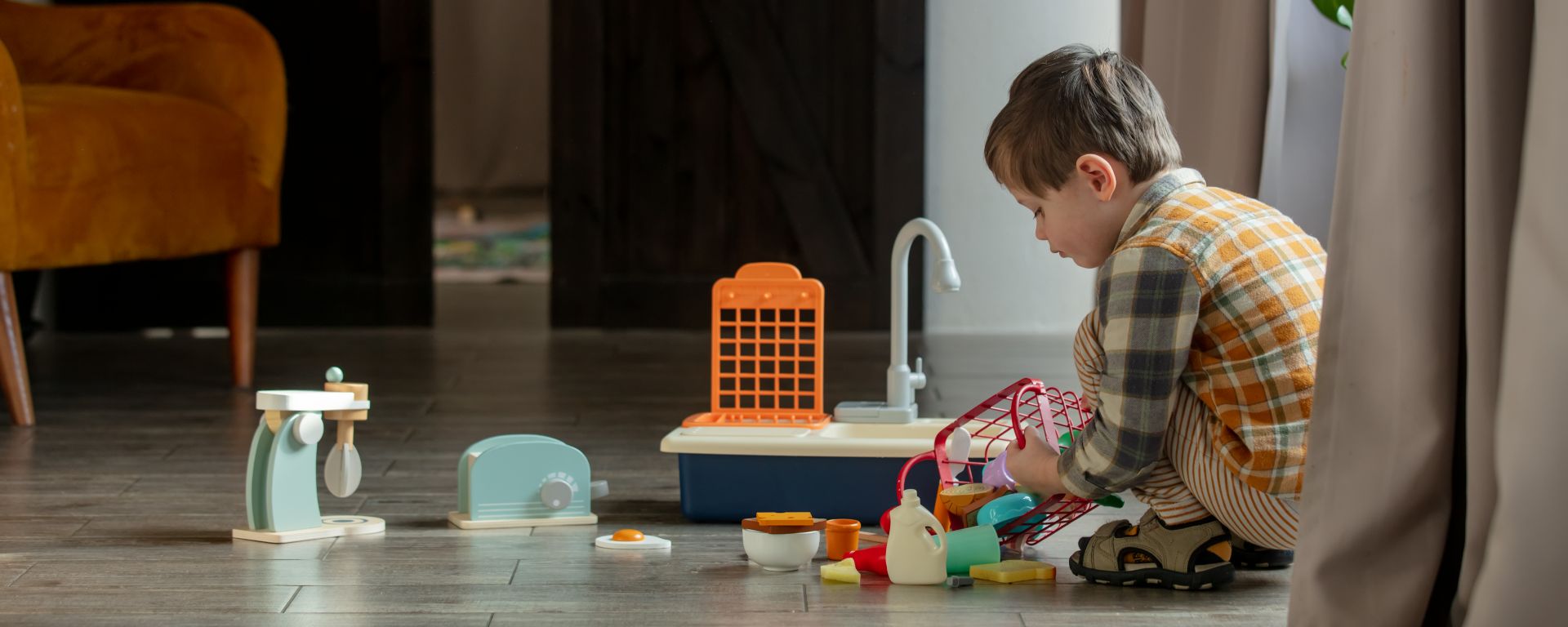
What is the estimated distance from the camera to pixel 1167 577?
1223mm

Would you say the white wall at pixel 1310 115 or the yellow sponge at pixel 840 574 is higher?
the white wall at pixel 1310 115

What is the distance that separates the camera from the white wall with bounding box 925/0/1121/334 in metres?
3.49

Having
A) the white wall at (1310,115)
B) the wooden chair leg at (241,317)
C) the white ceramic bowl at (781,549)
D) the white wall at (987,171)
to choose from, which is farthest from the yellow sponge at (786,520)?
the white wall at (987,171)

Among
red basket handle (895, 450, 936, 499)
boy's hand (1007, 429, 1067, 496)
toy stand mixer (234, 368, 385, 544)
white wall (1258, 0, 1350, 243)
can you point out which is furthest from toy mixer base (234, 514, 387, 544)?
white wall (1258, 0, 1350, 243)

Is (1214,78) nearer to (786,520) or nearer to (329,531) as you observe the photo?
(786,520)

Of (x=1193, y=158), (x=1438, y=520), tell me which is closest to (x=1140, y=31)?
(x=1193, y=158)

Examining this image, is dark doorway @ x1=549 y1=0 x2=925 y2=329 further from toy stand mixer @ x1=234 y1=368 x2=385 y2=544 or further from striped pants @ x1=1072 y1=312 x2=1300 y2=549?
striped pants @ x1=1072 y1=312 x2=1300 y2=549

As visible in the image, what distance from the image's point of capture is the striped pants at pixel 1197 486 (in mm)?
1160

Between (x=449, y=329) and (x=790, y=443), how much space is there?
2.32 meters

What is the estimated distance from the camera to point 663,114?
11.8ft

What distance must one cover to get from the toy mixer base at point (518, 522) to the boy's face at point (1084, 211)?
1.84 feet

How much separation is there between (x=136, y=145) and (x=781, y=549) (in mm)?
1558

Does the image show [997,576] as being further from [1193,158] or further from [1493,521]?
[1193,158]

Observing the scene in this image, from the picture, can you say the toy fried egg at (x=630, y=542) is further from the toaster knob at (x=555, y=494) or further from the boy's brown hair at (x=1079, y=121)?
the boy's brown hair at (x=1079, y=121)
